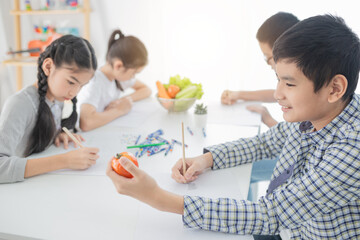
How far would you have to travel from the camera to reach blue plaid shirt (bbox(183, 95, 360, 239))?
69 cm

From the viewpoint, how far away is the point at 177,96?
157cm

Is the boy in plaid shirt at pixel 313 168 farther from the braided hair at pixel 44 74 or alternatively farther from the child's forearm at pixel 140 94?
the child's forearm at pixel 140 94

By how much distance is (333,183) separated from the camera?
69 cm

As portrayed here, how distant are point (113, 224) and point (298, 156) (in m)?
0.54

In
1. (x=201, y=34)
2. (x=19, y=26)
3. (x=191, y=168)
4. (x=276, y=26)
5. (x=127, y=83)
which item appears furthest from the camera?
(x=19, y=26)

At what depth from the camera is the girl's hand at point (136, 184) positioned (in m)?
0.71

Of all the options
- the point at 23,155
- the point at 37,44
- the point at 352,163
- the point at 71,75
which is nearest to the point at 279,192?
the point at 352,163

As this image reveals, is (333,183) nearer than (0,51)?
Yes

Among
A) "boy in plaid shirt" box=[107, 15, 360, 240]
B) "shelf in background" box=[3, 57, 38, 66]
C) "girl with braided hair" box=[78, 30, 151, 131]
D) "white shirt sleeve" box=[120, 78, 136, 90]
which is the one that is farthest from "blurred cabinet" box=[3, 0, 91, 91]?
"boy in plaid shirt" box=[107, 15, 360, 240]

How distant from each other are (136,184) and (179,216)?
6.1 inches

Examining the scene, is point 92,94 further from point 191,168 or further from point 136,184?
point 136,184

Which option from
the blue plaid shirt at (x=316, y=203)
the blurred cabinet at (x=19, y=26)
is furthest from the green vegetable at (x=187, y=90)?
the blurred cabinet at (x=19, y=26)

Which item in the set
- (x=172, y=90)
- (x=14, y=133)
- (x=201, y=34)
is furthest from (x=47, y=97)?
(x=201, y=34)

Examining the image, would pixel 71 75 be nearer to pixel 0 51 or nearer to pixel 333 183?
pixel 333 183
